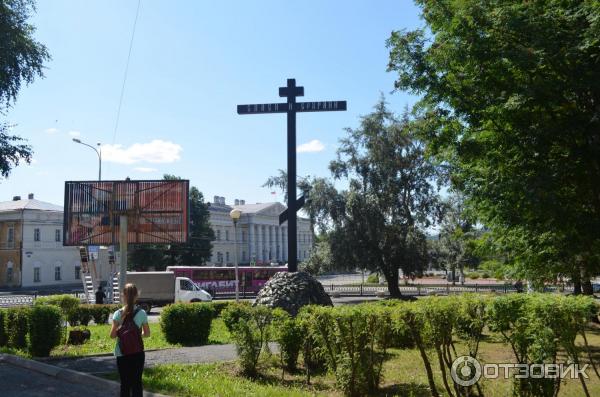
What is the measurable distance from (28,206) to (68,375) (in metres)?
64.4

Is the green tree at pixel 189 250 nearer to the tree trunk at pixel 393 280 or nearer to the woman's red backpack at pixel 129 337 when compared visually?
the tree trunk at pixel 393 280

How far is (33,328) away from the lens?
12359 millimetres

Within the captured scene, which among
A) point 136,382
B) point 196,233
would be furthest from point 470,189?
point 196,233

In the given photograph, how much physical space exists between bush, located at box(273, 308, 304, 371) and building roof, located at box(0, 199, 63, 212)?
64.0m

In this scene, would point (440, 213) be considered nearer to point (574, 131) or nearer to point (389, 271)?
point (389, 271)

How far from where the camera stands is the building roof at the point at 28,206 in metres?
65.5

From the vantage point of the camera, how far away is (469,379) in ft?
22.9

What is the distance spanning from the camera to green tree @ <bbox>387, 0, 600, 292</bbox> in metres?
8.13

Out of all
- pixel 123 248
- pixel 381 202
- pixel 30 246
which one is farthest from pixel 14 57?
pixel 30 246

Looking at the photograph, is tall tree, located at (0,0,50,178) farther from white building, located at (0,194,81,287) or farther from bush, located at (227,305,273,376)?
white building, located at (0,194,81,287)

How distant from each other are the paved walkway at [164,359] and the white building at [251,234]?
85355mm

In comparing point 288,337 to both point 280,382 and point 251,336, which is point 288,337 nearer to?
point 251,336

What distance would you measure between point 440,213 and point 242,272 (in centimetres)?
1832

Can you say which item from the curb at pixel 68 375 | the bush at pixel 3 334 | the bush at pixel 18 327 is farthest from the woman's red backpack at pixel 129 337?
the bush at pixel 3 334
